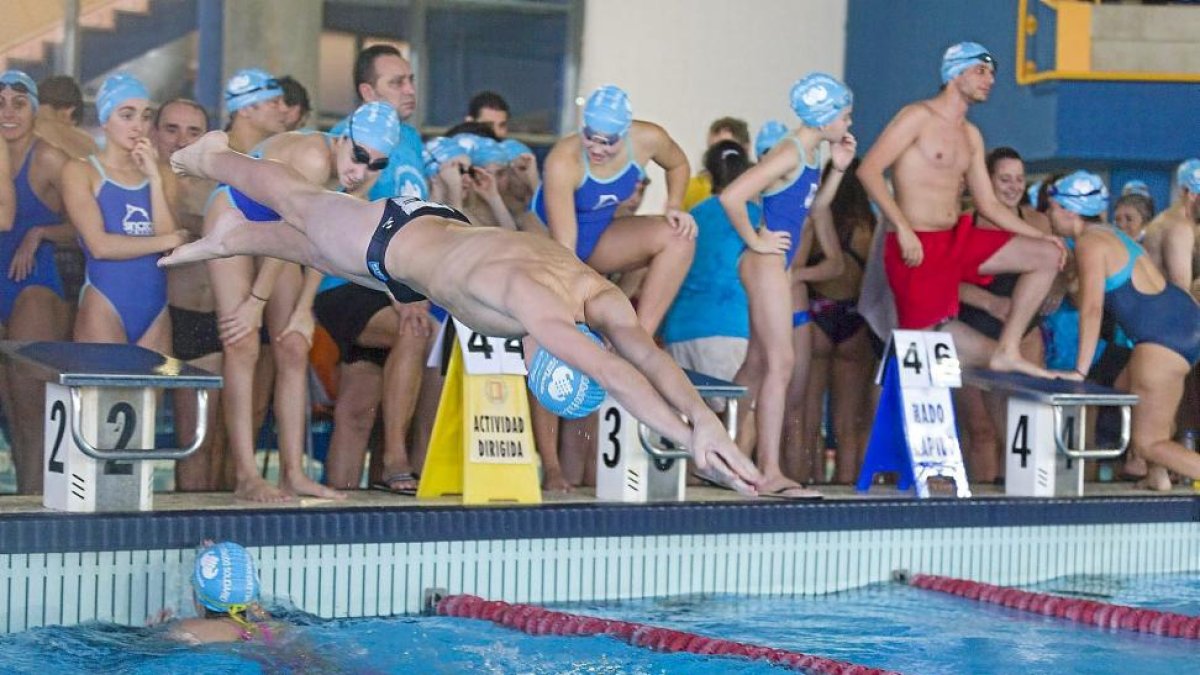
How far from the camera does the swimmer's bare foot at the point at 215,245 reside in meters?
5.37

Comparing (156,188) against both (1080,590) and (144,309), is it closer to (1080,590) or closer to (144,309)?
(144,309)

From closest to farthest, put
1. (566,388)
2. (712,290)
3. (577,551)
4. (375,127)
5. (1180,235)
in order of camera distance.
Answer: (566,388) → (375,127) → (577,551) → (712,290) → (1180,235)

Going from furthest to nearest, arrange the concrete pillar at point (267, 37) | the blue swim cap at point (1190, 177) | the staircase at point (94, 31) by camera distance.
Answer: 1. the concrete pillar at point (267, 37)
2. the staircase at point (94, 31)
3. the blue swim cap at point (1190, 177)

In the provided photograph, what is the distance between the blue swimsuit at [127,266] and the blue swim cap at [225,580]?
1.47m

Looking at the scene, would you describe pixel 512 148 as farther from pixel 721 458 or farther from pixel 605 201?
pixel 721 458

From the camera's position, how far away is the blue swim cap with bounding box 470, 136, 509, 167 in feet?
22.3

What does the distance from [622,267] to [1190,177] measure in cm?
305

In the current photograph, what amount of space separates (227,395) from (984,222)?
A: 3.53 metres

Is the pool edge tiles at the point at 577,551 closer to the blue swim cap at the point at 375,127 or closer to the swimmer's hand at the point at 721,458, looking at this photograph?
the blue swim cap at the point at 375,127

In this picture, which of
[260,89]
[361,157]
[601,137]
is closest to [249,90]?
[260,89]

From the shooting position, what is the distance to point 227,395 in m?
6.25

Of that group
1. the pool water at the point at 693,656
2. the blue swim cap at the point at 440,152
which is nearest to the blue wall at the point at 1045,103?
the pool water at the point at 693,656

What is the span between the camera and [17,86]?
6.51m

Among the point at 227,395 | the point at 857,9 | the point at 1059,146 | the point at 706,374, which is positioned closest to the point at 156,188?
the point at 227,395
